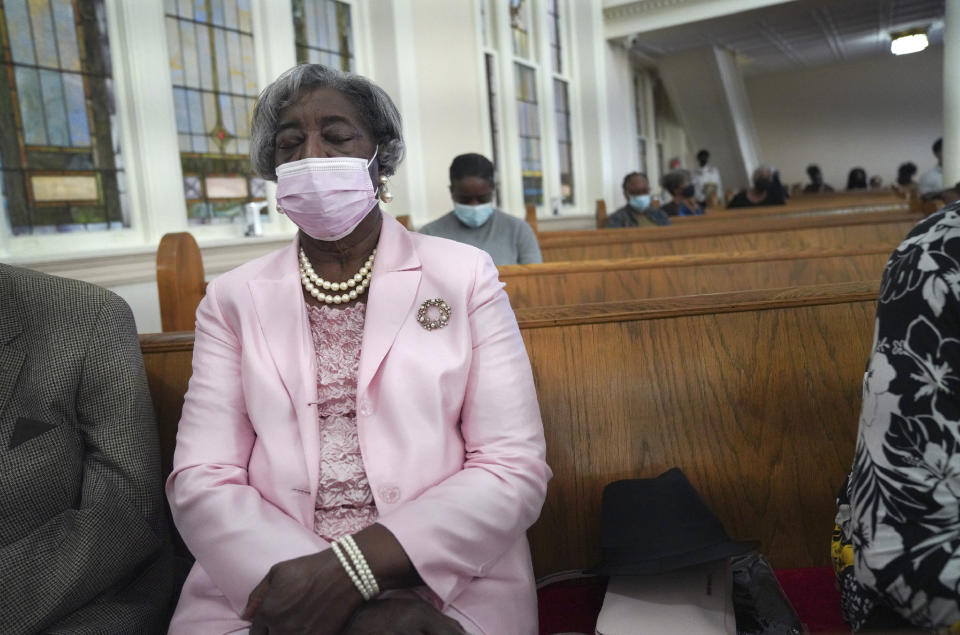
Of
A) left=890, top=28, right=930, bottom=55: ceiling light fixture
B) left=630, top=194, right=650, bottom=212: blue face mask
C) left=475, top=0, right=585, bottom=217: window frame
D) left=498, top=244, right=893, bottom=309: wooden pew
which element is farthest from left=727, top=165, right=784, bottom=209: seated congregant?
left=498, top=244, right=893, bottom=309: wooden pew

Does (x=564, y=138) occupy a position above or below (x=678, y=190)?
above

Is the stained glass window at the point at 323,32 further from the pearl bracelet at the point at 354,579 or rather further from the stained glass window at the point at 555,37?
the pearl bracelet at the point at 354,579

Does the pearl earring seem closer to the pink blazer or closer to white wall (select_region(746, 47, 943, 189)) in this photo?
the pink blazer

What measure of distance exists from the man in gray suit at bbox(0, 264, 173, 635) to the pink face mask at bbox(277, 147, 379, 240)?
1.13 feet

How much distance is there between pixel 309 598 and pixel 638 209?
477 cm

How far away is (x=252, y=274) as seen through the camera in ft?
4.33

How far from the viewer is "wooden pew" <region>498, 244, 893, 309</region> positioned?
2.46 metres

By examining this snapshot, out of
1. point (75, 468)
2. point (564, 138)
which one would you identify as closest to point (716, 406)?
point (75, 468)

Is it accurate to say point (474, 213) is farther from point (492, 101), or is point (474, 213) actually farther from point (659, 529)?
point (492, 101)

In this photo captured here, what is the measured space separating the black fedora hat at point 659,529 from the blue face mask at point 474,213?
7.22ft

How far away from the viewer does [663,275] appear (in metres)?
2.53

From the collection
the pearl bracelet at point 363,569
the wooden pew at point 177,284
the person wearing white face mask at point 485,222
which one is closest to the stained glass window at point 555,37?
the person wearing white face mask at point 485,222

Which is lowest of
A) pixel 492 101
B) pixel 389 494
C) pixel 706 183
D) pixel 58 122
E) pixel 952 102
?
pixel 389 494

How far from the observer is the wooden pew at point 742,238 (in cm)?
356
